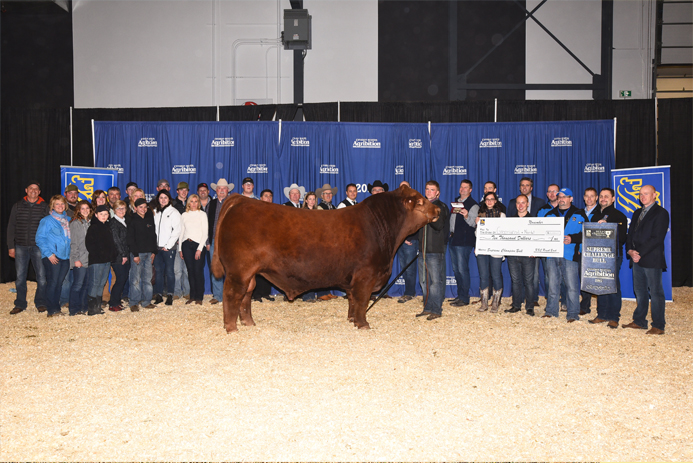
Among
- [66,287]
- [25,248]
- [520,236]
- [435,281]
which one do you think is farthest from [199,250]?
[520,236]

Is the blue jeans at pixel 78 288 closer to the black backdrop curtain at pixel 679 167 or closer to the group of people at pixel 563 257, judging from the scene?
the group of people at pixel 563 257

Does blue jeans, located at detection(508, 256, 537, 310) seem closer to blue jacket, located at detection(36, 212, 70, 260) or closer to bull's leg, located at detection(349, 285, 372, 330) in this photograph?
bull's leg, located at detection(349, 285, 372, 330)

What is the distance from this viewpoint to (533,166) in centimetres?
832

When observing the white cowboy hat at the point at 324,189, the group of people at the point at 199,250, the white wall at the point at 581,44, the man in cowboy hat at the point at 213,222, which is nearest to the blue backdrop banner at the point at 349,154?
the white cowboy hat at the point at 324,189

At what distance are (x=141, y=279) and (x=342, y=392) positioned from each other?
452 cm

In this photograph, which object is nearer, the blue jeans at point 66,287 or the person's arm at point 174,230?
the blue jeans at point 66,287

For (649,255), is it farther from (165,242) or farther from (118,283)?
(118,283)

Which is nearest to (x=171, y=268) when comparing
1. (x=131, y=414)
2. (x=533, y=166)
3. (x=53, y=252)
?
(x=53, y=252)

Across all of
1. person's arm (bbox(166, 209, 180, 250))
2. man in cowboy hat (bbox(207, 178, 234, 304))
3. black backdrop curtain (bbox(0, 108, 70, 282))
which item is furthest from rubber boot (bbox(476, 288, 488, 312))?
black backdrop curtain (bbox(0, 108, 70, 282))

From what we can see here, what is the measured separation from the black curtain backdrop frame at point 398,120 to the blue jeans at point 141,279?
4112mm

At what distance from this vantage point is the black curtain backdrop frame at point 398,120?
8.95 m

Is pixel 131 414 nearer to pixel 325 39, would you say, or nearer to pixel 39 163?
pixel 39 163

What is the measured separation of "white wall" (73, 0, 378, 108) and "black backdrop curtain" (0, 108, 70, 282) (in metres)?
1.75

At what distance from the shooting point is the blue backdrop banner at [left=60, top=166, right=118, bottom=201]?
7.54 m
